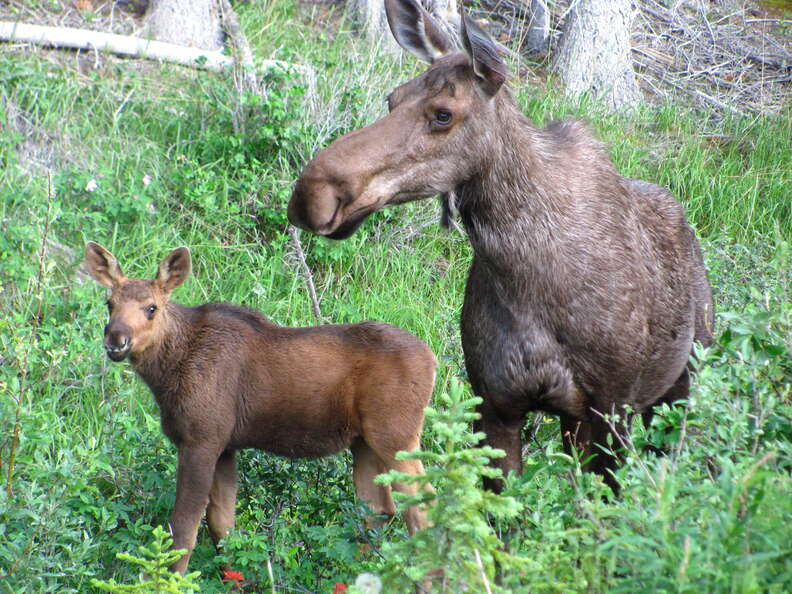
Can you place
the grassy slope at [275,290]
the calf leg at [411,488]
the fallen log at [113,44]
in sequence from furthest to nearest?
the fallen log at [113,44] < the calf leg at [411,488] < the grassy slope at [275,290]

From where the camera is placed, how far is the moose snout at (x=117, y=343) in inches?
216

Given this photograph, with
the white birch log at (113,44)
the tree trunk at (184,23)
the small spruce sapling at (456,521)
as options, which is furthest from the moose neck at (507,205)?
the tree trunk at (184,23)

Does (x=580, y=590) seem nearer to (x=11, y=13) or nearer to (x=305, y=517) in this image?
(x=305, y=517)

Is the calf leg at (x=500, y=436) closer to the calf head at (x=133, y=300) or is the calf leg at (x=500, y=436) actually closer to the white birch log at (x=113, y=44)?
the calf head at (x=133, y=300)

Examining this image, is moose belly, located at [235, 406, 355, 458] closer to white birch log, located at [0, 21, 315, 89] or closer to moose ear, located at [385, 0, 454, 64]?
moose ear, located at [385, 0, 454, 64]

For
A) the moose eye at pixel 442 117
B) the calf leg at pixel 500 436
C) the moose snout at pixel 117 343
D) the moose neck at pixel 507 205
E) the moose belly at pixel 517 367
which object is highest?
the moose eye at pixel 442 117

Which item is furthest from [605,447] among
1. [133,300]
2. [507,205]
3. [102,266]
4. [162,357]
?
[102,266]

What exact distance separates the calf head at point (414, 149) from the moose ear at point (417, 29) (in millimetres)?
367

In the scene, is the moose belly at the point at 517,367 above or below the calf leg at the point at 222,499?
above

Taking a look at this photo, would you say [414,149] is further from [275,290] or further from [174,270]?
[275,290]

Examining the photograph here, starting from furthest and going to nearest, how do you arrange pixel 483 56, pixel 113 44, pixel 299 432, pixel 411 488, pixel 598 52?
1. pixel 598 52
2. pixel 113 44
3. pixel 299 432
4. pixel 411 488
5. pixel 483 56

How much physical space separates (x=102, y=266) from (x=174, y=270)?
40 cm

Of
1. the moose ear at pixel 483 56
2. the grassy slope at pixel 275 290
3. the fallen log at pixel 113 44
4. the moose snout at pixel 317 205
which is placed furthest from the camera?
the fallen log at pixel 113 44

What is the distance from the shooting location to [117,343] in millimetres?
5477
